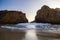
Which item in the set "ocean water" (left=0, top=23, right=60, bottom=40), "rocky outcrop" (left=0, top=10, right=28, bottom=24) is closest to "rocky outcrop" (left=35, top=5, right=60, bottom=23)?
"rocky outcrop" (left=0, top=10, right=28, bottom=24)

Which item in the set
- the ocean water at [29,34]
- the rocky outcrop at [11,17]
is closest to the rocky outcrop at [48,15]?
the rocky outcrop at [11,17]

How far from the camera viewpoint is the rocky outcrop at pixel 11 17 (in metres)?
31.3

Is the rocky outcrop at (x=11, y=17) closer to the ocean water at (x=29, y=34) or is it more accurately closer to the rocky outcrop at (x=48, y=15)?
the rocky outcrop at (x=48, y=15)

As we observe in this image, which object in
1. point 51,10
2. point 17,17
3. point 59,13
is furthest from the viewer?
point 17,17

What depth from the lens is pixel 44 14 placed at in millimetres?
33469

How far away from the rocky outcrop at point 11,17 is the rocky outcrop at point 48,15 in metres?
3.09

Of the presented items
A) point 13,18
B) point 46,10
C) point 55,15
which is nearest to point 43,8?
point 46,10

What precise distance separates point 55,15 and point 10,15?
8.67 m

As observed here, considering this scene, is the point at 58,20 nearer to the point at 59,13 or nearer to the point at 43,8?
the point at 59,13

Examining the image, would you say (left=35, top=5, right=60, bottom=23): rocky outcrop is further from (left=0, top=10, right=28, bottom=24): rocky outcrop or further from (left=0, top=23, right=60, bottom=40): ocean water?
(left=0, top=23, right=60, bottom=40): ocean water

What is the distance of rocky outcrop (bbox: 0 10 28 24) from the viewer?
31.3m

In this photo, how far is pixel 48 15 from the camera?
3303cm

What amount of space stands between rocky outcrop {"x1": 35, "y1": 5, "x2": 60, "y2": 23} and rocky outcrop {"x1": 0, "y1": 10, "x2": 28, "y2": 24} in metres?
3.09

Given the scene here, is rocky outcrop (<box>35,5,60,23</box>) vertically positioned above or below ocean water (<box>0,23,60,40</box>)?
below
